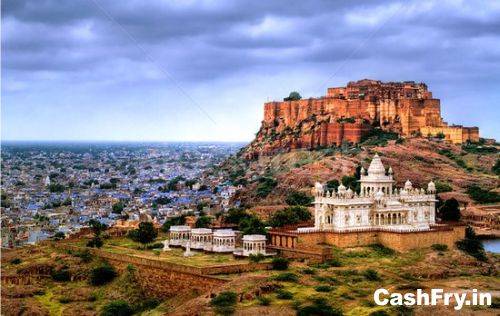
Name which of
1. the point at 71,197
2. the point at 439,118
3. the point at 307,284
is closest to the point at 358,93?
the point at 439,118

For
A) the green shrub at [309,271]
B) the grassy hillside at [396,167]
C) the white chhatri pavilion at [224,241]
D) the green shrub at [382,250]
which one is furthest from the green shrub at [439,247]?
the grassy hillside at [396,167]

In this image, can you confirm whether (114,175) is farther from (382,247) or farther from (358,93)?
(382,247)

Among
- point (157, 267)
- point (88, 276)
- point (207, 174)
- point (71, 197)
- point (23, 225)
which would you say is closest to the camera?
point (157, 267)

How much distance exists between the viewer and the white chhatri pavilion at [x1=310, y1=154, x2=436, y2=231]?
51.5m

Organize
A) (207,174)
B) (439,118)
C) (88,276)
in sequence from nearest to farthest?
(88,276) → (439,118) → (207,174)

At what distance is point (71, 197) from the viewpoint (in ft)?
366

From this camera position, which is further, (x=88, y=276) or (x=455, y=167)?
(x=455, y=167)

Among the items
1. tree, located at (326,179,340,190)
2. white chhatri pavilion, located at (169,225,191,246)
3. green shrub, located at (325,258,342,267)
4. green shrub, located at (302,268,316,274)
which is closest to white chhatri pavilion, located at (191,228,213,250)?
white chhatri pavilion, located at (169,225,191,246)

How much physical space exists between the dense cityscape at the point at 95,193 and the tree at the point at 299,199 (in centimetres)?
771

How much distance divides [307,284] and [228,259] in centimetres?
690

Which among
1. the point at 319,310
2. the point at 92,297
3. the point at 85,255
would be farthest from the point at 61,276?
the point at 319,310

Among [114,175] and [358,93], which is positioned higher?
[358,93]

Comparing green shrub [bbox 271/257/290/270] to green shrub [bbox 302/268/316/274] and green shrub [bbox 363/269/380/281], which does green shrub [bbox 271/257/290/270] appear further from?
green shrub [bbox 363/269/380/281]

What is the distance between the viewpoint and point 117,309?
4506 centimetres
